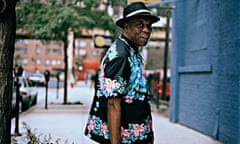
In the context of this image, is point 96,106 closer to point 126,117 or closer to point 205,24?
point 126,117

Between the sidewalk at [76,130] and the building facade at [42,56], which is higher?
the building facade at [42,56]

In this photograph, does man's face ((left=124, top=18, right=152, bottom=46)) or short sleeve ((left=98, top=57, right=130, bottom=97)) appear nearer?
short sleeve ((left=98, top=57, right=130, bottom=97))

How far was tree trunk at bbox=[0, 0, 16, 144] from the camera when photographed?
483 centimetres

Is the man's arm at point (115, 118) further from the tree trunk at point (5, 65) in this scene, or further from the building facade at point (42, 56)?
the building facade at point (42, 56)

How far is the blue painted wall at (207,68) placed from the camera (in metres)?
8.66

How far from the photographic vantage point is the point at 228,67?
8.91 m

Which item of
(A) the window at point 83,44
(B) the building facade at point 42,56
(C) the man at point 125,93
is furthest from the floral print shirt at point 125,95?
(A) the window at point 83,44

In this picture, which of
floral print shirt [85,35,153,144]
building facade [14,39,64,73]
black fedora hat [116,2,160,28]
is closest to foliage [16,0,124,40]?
black fedora hat [116,2,160,28]

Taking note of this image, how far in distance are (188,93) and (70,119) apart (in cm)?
388

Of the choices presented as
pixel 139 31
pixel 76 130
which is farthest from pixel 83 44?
pixel 139 31

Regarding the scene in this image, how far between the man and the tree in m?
14.3

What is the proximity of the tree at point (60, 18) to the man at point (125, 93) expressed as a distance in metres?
14.3

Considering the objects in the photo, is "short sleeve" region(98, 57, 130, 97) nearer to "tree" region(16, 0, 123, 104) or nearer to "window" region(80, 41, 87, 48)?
"tree" region(16, 0, 123, 104)

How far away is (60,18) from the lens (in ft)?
57.2
